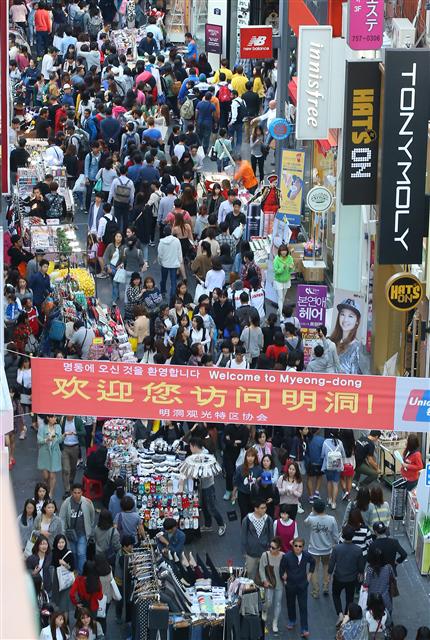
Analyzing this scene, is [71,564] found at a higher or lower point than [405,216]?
lower

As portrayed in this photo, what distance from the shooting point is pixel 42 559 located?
36.0ft

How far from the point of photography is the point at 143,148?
22297 millimetres

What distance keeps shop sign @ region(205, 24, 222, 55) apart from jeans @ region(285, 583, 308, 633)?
2127 cm

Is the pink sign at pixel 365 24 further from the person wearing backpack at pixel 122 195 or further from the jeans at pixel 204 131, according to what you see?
the jeans at pixel 204 131

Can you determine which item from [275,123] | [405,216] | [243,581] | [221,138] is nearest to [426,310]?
[405,216]

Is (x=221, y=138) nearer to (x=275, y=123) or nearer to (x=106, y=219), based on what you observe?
(x=275, y=123)

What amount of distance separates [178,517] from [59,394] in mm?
1940

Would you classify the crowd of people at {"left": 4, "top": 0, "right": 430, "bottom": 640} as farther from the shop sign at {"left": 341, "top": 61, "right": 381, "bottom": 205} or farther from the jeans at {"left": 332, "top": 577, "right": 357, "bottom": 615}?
the shop sign at {"left": 341, "top": 61, "right": 381, "bottom": 205}

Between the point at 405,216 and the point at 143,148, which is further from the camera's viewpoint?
the point at 143,148

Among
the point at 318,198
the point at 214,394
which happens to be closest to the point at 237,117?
the point at 318,198

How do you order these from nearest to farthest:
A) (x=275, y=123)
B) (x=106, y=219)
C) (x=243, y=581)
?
(x=243, y=581) → (x=106, y=219) → (x=275, y=123)

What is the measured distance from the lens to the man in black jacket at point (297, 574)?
35.9 feet

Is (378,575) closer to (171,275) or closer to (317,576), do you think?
(317,576)

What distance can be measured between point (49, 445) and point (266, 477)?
2212 mm
